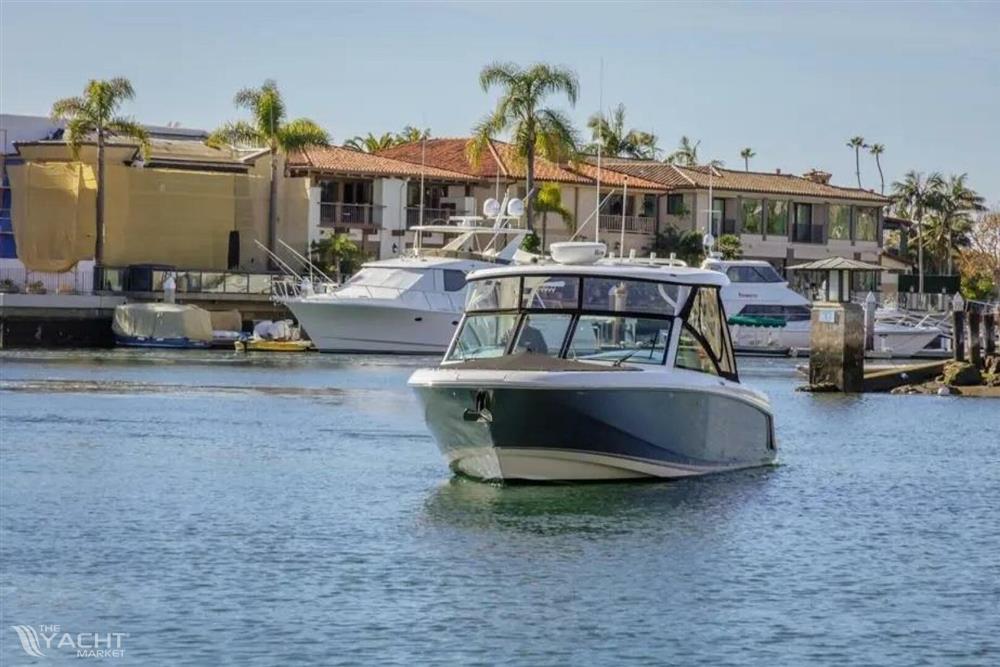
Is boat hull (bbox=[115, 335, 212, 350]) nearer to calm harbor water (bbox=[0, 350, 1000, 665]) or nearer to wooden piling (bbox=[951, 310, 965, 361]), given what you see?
wooden piling (bbox=[951, 310, 965, 361])

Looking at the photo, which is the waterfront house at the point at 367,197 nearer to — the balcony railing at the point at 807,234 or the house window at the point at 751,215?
the house window at the point at 751,215

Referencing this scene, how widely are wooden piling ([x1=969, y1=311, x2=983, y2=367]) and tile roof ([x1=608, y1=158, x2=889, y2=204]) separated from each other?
43735 millimetres

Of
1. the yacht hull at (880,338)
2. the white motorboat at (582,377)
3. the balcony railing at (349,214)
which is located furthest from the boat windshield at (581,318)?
the balcony railing at (349,214)

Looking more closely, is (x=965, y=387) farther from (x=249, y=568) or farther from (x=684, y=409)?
(x=249, y=568)

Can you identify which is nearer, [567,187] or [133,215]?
[133,215]

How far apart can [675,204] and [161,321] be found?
35584 millimetres

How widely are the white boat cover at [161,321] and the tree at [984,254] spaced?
59270mm

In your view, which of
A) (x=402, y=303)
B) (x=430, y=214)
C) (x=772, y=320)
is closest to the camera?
(x=402, y=303)

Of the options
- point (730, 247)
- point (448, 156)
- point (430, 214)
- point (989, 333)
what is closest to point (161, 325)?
point (430, 214)

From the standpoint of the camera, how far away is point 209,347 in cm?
7681

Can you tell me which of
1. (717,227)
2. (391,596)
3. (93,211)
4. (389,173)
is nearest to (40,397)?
(391,596)

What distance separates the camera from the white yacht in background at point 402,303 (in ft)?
239

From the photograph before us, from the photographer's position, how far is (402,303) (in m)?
72.7

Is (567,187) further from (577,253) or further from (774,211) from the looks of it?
(577,253)
